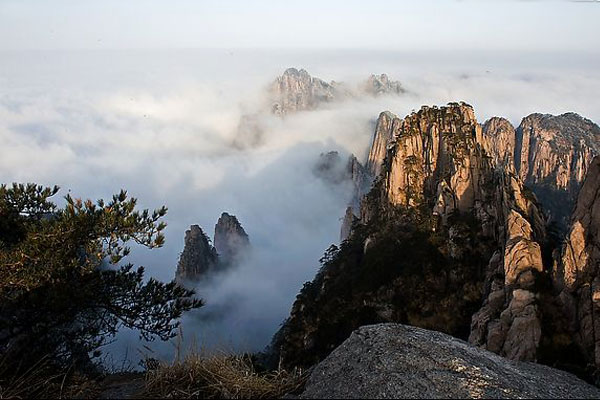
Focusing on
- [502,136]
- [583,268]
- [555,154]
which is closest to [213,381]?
[583,268]

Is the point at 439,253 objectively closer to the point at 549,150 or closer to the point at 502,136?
the point at 549,150

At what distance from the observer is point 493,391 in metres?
6.54

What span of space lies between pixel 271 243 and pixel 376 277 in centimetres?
13642

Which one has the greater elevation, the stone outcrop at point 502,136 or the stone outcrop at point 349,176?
the stone outcrop at point 502,136

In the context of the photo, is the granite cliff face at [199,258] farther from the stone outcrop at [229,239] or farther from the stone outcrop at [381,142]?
the stone outcrop at [381,142]

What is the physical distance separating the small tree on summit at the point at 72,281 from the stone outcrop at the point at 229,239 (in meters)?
106

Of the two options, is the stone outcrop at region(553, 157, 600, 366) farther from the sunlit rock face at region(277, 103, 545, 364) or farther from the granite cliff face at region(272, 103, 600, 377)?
the sunlit rock face at region(277, 103, 545, 364)

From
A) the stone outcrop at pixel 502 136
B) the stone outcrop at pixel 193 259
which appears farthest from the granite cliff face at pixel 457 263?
the stone outcrop at pixel 502 136

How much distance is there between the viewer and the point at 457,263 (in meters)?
34.3

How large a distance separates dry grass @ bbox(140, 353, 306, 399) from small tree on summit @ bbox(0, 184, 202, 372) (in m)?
3.39

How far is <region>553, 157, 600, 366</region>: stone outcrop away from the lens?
18625 mm

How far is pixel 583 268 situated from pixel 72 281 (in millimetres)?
18940

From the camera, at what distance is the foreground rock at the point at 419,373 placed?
6.57m

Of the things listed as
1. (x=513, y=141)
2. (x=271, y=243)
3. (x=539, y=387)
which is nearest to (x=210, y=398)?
(x=539, y=387)
